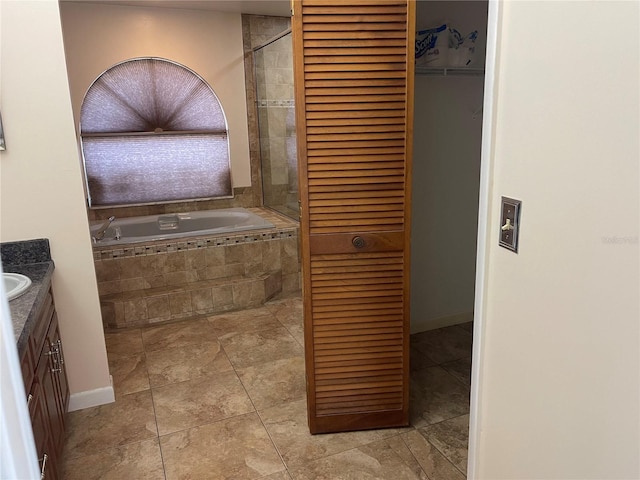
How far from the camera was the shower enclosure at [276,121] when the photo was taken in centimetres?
421

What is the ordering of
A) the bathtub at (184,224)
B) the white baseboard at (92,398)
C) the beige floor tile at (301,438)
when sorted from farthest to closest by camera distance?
the bathtub at (184,224) < the white baseboard at (92,398) < the beige floor tile at (301,438)

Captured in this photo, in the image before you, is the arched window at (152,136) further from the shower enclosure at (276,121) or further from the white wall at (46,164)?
the white wall at (46,164)

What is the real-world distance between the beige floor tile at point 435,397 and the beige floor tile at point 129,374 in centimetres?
141

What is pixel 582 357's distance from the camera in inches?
37.5

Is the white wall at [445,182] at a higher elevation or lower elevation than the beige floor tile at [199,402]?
higher

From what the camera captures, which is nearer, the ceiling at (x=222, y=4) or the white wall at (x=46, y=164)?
the white wall at (x=46, y=164)

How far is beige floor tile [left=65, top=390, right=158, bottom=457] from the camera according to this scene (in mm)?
2094

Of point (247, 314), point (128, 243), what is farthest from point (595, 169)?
point (128, 243)

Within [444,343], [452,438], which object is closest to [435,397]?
[452,438]

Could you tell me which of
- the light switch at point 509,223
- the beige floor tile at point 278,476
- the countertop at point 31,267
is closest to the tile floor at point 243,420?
the beige floor tile at point 278,476

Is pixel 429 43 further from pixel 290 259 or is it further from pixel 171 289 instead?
pixel 171 289

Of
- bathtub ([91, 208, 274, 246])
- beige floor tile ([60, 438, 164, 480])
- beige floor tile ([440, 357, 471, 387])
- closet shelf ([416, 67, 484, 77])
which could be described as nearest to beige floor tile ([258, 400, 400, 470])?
beige floor tile ([60, 438, 164, 480])

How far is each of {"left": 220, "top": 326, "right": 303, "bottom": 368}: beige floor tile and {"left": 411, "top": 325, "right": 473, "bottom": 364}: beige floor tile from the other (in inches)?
29.9

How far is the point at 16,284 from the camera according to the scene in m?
1.83
